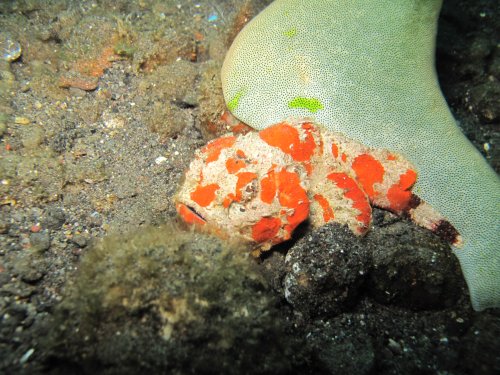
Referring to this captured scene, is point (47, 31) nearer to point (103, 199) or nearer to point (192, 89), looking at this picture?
point (192, 89)

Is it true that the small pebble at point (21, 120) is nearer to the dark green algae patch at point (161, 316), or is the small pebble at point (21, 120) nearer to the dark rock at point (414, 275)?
the dark green algae patch at point (161, 316)

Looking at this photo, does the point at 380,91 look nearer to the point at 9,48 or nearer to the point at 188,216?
the point at 188,216

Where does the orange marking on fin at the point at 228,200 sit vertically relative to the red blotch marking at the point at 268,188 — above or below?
below

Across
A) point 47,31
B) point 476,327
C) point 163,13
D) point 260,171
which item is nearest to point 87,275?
point 260,171

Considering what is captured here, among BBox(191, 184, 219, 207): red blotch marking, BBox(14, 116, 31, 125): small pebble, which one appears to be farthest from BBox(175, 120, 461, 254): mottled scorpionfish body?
BBox(14, 116, 31, 125): small pebble

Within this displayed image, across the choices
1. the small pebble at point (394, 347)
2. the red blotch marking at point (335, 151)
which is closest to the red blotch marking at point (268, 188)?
the red blotch marking at point (335, 151)
